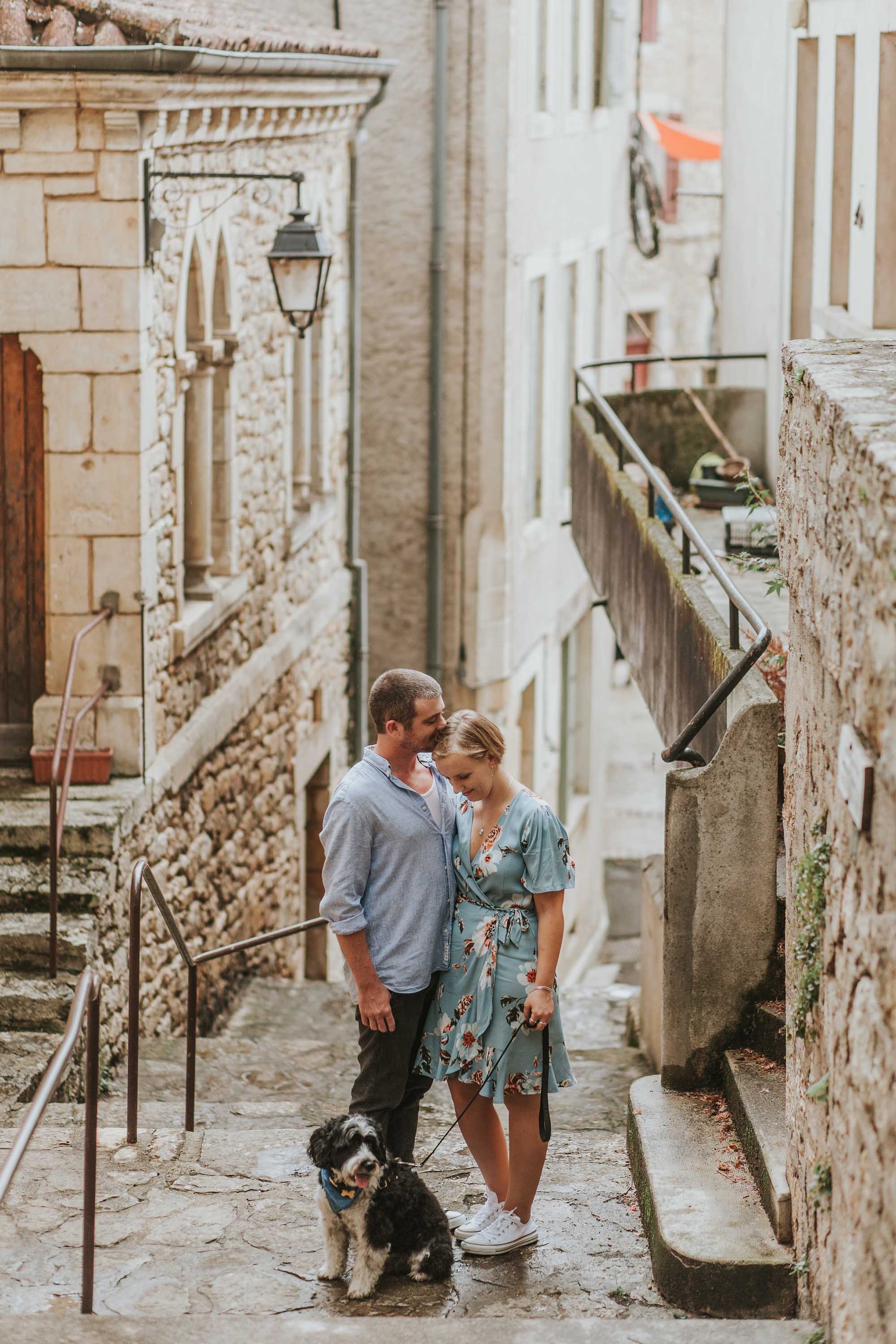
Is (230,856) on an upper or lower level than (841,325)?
lower

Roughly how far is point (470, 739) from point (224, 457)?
19.7 feet

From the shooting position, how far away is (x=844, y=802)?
386 centimetres

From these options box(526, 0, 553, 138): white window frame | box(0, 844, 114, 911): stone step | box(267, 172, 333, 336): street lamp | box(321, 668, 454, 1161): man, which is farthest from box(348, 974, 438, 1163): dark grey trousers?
box(526, 0, 553, 138): white window frame

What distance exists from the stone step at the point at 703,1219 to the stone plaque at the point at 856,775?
1610mm

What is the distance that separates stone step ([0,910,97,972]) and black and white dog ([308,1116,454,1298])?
297 cm

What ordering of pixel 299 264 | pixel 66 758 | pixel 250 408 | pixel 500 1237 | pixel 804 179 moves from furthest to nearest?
pixel 804 179 < pixel 250 408 < pixel 299 264 < pixel 66 758 < pixel 500 1237

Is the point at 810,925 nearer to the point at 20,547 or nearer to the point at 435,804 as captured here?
the point at 435,804

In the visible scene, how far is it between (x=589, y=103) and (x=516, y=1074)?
1582cm

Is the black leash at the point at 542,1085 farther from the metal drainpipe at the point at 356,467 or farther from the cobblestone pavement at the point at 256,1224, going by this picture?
the metal drainpipe at the point at 356,467

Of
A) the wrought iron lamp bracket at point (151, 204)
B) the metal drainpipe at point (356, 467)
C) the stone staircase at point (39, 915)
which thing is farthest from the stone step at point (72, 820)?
the metal drainpipe at point (356, 467)

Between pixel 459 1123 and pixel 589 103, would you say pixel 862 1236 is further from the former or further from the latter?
pixel 589 103

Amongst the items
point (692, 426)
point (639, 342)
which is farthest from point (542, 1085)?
point (639, 342)

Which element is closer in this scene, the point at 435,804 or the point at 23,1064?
the point at 435,804

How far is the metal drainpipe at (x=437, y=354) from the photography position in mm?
15008
